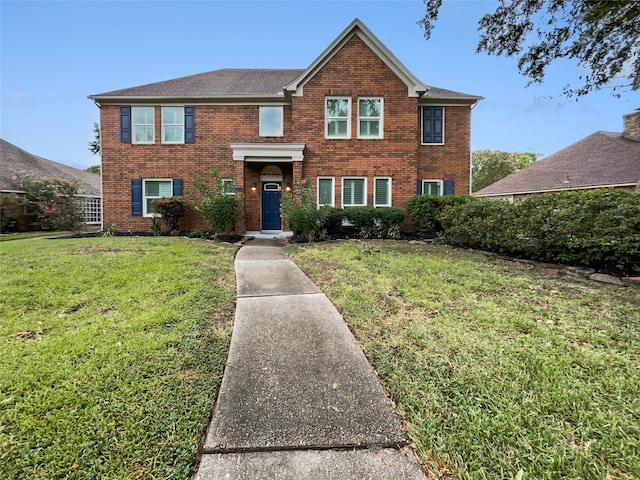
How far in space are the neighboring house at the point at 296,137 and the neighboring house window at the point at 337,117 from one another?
41 mm

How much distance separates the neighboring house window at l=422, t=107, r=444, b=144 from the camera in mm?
12938

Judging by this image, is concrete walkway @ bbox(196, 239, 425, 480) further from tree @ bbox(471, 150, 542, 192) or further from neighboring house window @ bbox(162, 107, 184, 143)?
tree @ bbox(471, 150, 542, 192)

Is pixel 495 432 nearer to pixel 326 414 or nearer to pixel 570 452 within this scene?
pixel 570 452

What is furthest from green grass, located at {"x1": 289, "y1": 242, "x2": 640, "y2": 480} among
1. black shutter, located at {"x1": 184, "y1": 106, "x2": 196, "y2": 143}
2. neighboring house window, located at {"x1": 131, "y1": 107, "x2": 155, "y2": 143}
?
neighboring house window, located at {"x1": 131, "y1": 107, "x2": 155, "y2": 143}

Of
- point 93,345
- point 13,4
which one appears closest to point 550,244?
point 93,345

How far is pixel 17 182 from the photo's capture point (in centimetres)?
1820

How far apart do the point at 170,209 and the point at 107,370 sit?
10584mm

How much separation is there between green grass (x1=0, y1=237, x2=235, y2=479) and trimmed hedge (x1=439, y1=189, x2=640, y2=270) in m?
6.81

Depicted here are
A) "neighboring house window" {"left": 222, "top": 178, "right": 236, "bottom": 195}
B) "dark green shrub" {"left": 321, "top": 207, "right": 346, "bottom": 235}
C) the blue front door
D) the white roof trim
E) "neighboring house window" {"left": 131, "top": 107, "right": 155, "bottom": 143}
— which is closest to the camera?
"dark green shrub" {"left": 321, "top": 207, "right": 346, "bottom": 235}

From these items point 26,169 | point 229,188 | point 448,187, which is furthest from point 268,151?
point 26,169

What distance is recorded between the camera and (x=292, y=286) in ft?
17.4

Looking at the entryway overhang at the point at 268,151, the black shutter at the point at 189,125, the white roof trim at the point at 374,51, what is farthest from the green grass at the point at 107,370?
the white roof trim at the point at 374,51

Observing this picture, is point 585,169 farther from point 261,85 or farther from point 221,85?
point 221,85

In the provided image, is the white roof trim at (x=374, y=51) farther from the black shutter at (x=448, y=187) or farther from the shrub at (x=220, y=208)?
the shrub at (x=220, y=208)
